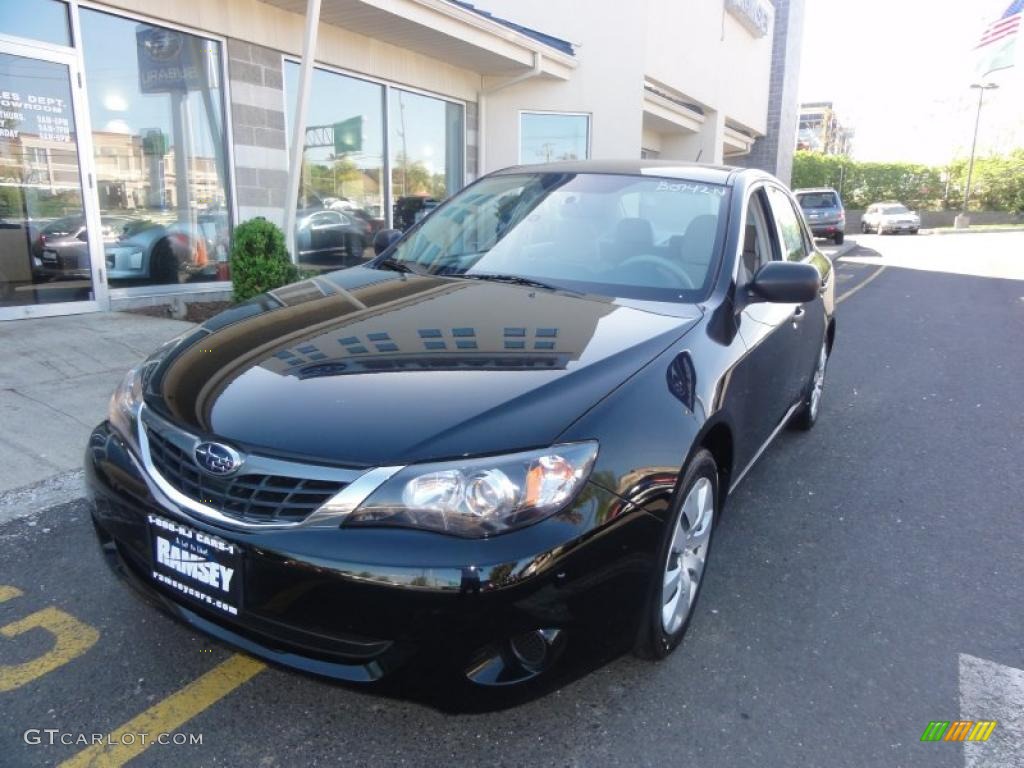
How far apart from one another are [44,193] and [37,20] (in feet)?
4.73

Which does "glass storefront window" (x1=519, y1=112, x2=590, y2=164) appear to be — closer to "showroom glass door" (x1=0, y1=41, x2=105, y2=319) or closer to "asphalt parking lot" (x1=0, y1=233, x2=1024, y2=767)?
"showroom glass door" (x1=0, y1=41, x2=105, y2=319)

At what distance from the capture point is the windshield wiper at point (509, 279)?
3.09 metres

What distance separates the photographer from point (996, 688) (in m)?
2.49

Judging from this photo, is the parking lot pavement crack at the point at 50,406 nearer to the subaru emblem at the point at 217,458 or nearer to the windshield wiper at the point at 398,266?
the windshield wiper at the point at 398,266

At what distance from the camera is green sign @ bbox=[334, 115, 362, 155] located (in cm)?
971

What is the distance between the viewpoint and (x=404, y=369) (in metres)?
2.23

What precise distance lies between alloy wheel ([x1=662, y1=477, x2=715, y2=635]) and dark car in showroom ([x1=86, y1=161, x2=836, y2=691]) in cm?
1

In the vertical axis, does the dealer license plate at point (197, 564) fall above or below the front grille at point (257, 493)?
below

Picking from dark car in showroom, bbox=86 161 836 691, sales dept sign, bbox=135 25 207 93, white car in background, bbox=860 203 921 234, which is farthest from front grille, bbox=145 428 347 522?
white car in background, bbox=860 203 921 234

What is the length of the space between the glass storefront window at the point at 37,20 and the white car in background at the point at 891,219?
34.9m

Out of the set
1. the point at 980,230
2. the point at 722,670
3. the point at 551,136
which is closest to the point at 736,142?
the point at 551,136

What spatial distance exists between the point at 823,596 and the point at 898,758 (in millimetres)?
906

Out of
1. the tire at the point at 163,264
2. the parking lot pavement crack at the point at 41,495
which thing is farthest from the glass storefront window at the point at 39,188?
the parking lot pavement crack at the point at 41,495

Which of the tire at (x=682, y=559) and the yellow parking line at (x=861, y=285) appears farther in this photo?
the yellow parking line at (x=861, y=285)
